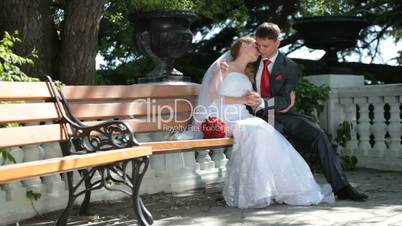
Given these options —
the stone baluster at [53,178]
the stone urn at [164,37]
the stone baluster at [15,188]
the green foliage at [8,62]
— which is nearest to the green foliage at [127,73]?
the stone urn at [164,37]

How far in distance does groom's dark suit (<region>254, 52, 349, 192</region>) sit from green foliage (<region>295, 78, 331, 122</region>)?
1.95 meters

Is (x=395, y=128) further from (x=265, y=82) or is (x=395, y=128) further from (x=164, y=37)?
(x=164, y=37)

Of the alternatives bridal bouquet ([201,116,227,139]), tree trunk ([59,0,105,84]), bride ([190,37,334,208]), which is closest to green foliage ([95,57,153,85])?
tree trunk ([59,0,105,84])

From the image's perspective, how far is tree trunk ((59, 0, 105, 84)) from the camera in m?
6.81

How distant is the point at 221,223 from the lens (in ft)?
15.0

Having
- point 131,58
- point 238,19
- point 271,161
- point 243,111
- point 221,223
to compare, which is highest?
point 238,19

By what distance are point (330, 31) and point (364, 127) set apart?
1.40m

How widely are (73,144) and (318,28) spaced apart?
4.58 m

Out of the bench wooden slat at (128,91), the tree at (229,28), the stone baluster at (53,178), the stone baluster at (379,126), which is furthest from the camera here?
the tree at (229,28)

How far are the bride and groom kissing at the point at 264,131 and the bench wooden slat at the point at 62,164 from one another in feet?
3.75

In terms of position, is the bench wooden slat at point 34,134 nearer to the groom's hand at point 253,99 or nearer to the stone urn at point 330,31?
the groom's hand at point 253,99

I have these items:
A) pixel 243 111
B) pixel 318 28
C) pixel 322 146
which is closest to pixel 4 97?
pixel 243 111

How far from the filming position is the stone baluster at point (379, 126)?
25.1 ft

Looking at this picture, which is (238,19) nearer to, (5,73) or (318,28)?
(318,28)
